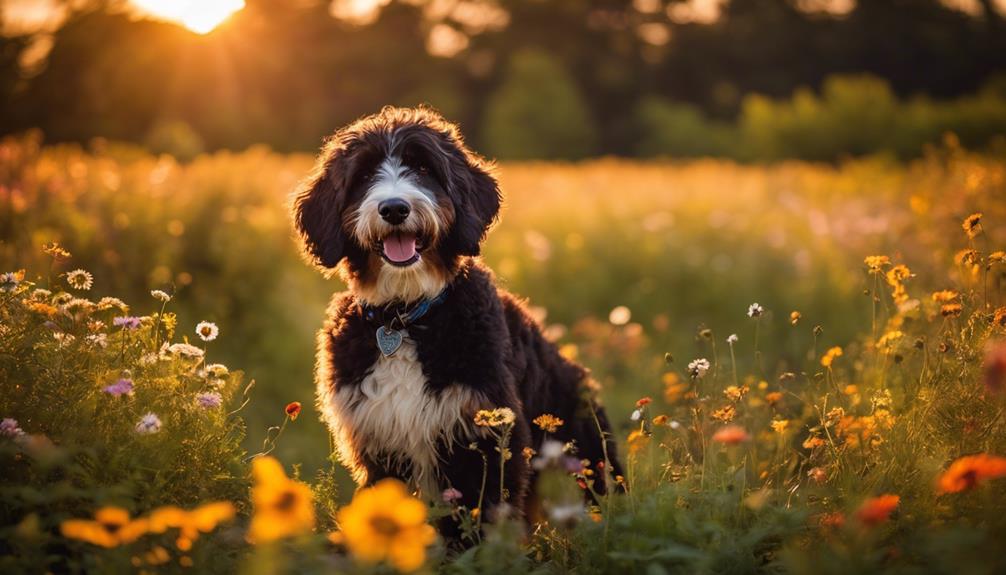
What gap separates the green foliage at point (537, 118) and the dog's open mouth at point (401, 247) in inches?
1561

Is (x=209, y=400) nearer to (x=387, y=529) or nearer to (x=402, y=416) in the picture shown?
(x=402, y=416)

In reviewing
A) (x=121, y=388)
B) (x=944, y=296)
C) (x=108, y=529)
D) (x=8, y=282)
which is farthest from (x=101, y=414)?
(x=944, y=296)

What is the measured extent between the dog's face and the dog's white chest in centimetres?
35

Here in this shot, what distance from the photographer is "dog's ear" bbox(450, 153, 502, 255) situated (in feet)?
13.2

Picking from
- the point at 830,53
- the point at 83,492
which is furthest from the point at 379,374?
the point at 830,53

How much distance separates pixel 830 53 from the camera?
49406 millimetres

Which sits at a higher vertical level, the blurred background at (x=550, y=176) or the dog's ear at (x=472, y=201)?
the blurred background at (x=550, y=176)

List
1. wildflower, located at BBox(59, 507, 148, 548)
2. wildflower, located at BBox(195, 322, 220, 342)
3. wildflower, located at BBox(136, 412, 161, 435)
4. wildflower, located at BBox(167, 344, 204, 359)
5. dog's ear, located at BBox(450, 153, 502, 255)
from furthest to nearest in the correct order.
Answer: dog's ear, located at BBox(450, 153, 502, 255) < wildflower, located at BBox(195, 322, 220, 342) < wildflower, located at BBox(167, 344, 204, 359) < wildflower, located at BBox(136, 412, 161, 435) < wildflower, located at BBox(59, 507, 148, 548)

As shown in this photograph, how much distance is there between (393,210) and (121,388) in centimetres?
133

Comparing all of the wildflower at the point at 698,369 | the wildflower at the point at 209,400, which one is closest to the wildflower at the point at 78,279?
the wildflower at the point at 209,400

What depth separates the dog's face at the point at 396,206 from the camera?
3.84 m

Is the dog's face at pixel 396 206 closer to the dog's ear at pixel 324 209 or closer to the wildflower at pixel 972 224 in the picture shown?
the dog's ear at pixel 324 209

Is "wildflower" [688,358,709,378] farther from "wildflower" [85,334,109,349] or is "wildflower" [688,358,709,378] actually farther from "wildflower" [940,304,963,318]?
"wildflower" [85,334,109,349]

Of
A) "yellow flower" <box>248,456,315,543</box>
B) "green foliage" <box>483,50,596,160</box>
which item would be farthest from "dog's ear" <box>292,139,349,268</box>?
"green foliage" <box>483,50,596,160</box>
